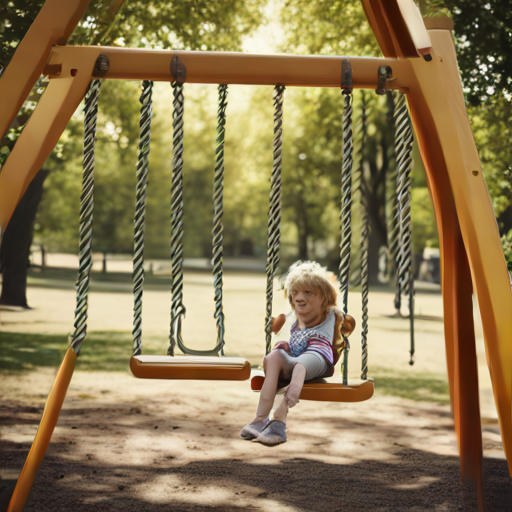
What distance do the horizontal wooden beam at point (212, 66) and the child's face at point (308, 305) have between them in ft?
3.58

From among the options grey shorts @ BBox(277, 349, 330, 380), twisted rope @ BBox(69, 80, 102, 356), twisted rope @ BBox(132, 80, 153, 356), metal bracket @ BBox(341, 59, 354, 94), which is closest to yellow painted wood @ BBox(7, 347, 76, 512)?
twisted rope @ BBox(69, 80, 102, 356)

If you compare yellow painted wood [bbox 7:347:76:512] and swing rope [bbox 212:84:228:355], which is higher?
swing rope [bbox 212:84:228:355]

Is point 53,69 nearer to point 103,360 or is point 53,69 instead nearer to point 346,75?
point 346,75

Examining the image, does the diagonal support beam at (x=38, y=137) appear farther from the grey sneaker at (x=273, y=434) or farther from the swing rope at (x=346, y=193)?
the grey sneaker at (x=273, y=434)

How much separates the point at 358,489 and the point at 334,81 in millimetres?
2737

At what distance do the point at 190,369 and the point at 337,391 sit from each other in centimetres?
68

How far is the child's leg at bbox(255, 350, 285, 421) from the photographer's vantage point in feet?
10.0

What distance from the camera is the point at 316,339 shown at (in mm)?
3383

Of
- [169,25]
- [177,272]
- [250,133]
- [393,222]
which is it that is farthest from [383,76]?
[250,133]

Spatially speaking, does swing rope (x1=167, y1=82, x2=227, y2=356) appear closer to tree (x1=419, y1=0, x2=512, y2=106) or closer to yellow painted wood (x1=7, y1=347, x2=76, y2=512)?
yellow painted wood (x1=7, y1=347, x2=76, y2=512)

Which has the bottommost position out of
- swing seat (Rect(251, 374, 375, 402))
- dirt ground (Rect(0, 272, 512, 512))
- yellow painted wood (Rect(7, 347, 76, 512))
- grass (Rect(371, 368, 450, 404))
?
grass (Rect(371, 368, 450, 404))

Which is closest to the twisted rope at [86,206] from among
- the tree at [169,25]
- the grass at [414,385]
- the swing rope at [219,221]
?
the swing rope at [219,221]

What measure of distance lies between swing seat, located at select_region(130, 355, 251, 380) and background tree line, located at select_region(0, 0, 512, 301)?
6.44 ft

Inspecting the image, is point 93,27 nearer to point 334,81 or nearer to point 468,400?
point 334,81
